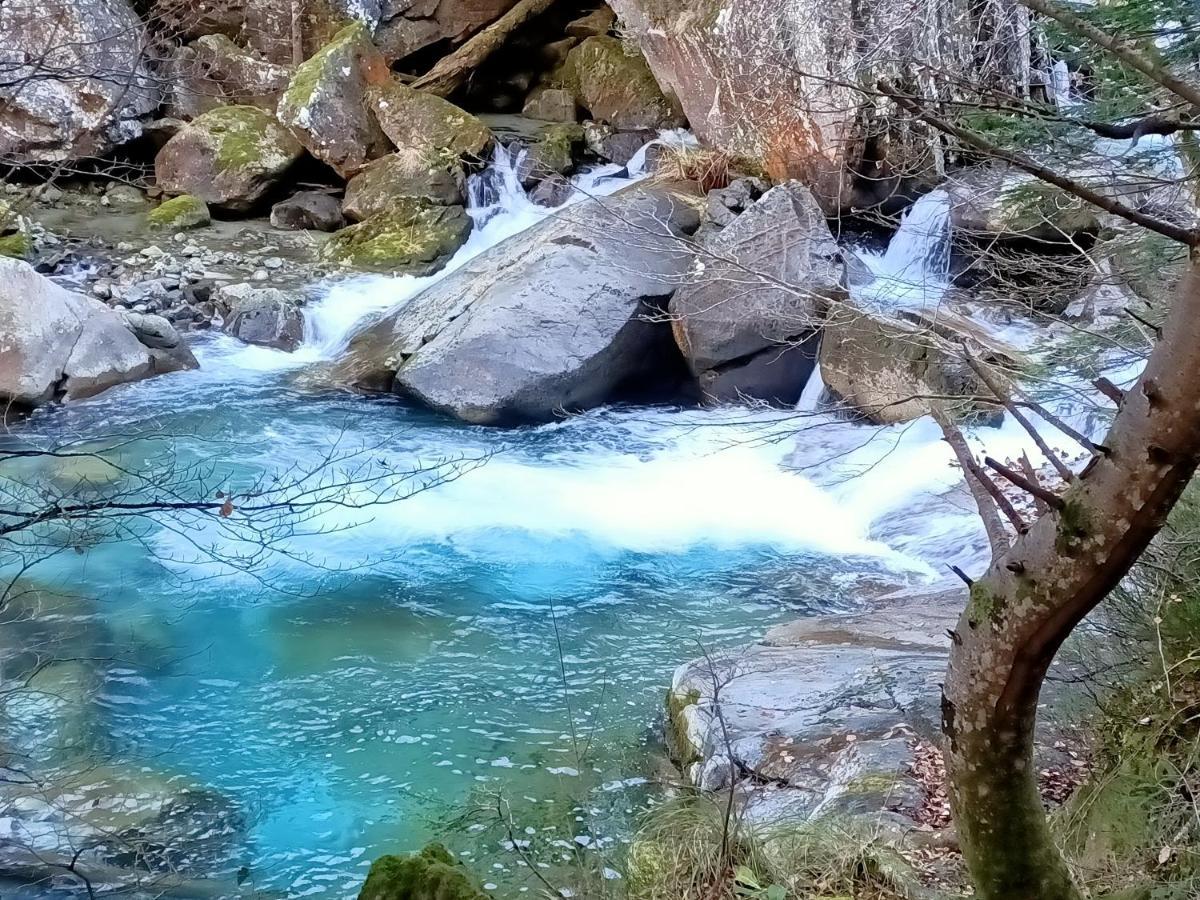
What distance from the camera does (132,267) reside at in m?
11.1

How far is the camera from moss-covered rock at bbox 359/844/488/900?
2.46 metres

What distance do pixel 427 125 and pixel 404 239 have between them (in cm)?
185

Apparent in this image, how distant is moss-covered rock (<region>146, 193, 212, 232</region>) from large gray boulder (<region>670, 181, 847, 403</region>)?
678cm

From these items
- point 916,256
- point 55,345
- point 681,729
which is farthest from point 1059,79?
point 55,345

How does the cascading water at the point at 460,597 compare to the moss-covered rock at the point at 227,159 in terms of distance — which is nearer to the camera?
the cascading water at the point at 460,597

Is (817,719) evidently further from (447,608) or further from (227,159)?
(227,159)

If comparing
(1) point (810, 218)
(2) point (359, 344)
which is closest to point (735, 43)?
(1) point (810, 218)

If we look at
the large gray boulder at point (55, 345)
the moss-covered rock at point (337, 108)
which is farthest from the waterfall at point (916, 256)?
the moss-covered rock at point (337, 108)

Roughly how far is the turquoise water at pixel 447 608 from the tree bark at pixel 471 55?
6.98 metres

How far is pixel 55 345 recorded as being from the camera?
847cm

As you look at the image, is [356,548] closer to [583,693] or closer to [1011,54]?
[583,693]

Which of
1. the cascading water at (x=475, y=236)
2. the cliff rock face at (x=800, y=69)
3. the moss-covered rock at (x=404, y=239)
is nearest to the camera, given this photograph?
the cliff rock face at (x=800, y=69)

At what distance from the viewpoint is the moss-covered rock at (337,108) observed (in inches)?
506

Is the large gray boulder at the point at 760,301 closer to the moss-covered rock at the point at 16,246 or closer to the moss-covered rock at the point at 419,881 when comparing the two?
the moss-covered rock at the point at 419,881
